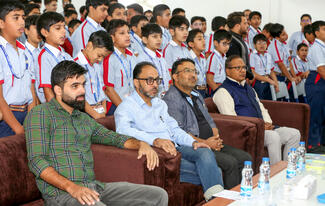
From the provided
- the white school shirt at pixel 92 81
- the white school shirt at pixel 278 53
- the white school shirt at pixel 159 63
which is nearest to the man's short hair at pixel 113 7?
the white school shirt at pixel 159 63

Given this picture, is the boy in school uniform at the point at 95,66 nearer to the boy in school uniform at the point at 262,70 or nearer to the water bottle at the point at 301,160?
the water bottle at the point at 301,160

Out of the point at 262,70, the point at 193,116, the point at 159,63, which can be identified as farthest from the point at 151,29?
the point at 262,70

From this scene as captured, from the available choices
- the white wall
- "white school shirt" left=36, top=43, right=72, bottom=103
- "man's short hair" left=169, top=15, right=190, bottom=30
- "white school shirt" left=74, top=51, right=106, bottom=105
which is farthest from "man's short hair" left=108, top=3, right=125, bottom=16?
the white wall

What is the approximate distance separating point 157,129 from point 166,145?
1.12ft

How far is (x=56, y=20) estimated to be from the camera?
3.24m

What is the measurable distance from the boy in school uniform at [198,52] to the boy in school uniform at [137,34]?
542 mm

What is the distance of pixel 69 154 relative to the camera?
240 centimetres

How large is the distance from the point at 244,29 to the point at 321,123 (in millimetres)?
1548

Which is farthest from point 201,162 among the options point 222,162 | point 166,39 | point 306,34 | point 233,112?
point 306,34

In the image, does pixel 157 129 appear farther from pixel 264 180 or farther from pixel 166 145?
pixel 264 180

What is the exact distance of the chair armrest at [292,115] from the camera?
172 inches

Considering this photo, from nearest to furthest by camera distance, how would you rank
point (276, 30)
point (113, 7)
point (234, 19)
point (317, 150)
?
1. point (113, 7)
2. point (317, 150)
3. point (234, 19)
4. point (276, 30)

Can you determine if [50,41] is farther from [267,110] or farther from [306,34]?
[306,34]

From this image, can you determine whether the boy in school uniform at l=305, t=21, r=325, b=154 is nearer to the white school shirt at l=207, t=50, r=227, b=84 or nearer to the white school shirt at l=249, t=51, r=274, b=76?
the white school shirt at l=249, t=51, r=274, b=76
